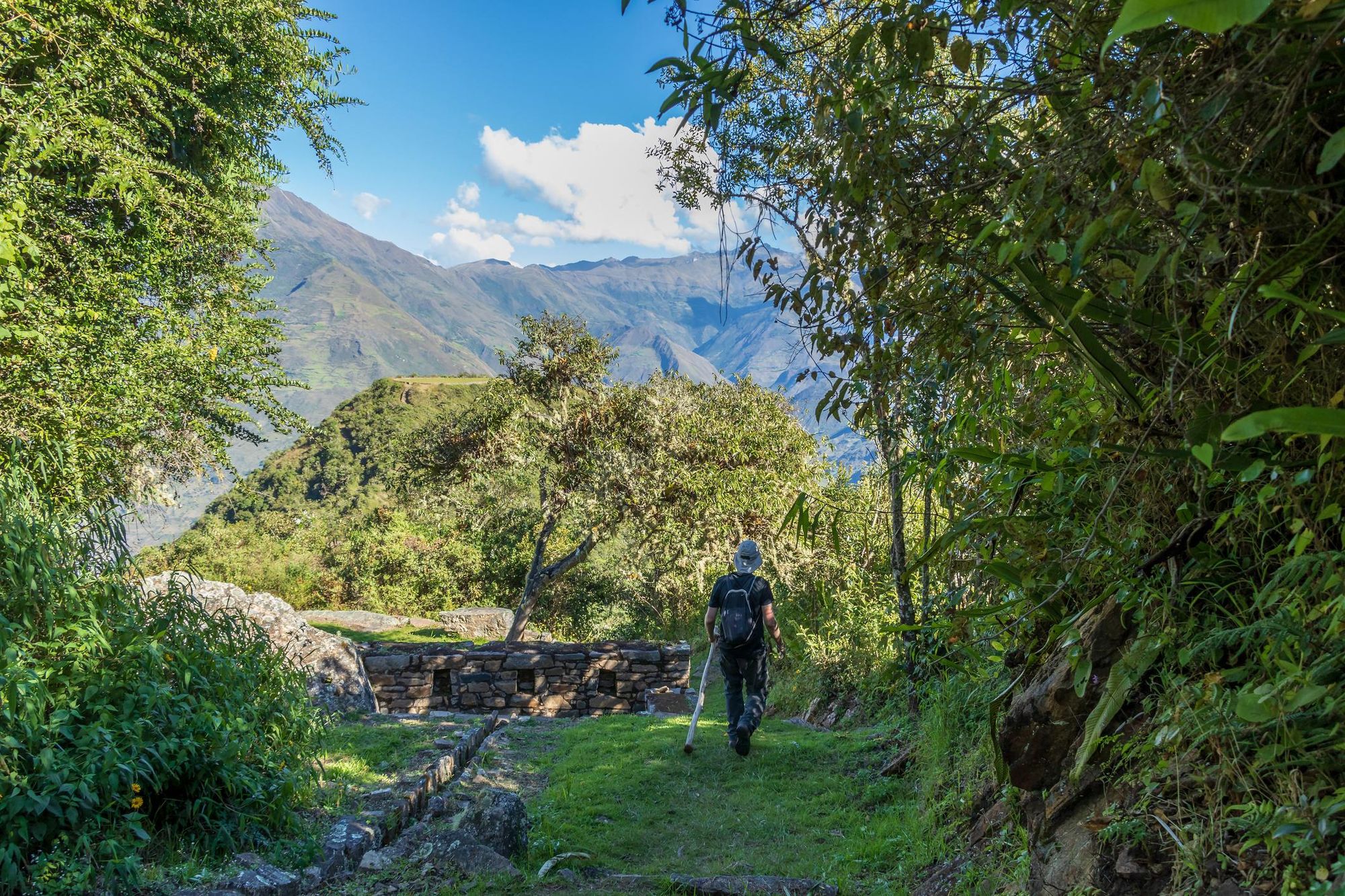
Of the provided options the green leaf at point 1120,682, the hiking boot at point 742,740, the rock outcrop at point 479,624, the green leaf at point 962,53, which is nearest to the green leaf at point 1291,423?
the green leaf at point 1120,682

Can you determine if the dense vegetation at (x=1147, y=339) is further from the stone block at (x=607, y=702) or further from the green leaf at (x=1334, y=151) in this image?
the stone block at (x=607, y=702)

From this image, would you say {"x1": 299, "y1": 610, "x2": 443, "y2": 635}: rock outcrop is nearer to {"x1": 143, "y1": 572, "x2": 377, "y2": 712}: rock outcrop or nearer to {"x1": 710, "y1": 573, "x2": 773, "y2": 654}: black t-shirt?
{"x1": 143, "y1": 572, "x2": 377, "y2": 712}: rock outcrop

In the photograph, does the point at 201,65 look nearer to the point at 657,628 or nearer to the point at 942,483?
the point at 942,483

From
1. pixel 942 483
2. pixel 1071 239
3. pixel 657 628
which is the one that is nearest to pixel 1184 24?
pixel 1071 239

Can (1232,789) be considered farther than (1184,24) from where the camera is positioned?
Yes

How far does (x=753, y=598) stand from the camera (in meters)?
7.09

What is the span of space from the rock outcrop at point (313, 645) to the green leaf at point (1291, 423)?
30.0 ft

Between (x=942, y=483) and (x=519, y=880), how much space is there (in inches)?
120

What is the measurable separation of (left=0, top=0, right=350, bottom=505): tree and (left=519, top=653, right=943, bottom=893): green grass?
13.3 ft

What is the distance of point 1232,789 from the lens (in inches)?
64.2

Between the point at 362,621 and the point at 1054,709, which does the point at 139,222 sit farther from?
the point at 362,621

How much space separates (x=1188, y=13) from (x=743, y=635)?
21.3ft

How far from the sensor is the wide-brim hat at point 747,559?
7211mm

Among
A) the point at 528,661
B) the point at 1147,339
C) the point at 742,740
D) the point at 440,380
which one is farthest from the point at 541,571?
the point at 440,380
